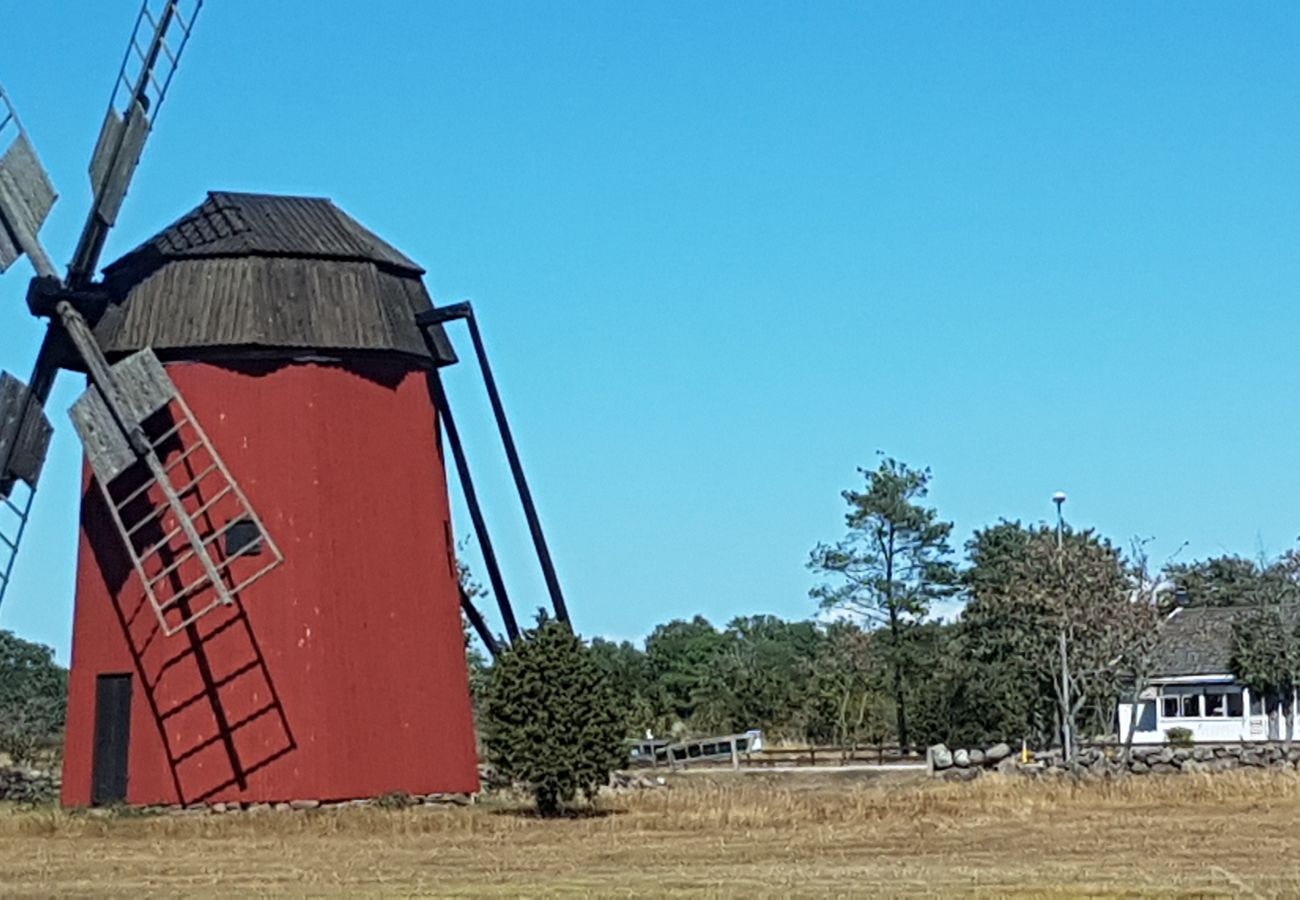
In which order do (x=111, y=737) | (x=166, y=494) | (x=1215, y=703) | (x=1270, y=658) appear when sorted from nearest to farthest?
(x=166, y=494) → (x=111, y=737) → (x=1270, y=658) → (x=1215, y=703)

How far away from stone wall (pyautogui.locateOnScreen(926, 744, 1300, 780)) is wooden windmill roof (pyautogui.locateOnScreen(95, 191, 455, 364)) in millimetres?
14270

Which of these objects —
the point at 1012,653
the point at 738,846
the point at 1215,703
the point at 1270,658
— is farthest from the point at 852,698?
the point at 738,846

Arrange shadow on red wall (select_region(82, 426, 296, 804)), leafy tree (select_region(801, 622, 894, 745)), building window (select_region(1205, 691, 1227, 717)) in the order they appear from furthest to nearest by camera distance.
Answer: building window (select_region(1205, 691, 1227, 717))
leafy tree (select_region(801, 622, 894, 745))
shadow on red wall (select_region(82, 426, 296, 804))

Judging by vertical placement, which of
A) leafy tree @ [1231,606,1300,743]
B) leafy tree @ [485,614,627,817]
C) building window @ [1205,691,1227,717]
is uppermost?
leafy tree @ [1231,606,1300,743]

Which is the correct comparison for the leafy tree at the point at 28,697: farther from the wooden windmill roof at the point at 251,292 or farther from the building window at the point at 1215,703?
the building window at the point at 1215,703

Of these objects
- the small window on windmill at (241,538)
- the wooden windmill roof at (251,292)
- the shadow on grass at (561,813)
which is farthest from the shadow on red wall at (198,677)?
the shadow on grass at (561,813)

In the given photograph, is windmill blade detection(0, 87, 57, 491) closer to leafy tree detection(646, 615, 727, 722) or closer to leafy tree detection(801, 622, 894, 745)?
leafy tree detection(801, 622, 894, 745)

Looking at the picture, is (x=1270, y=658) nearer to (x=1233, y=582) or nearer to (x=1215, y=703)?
(x=1215, y=703)

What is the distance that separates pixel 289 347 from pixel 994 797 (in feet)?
39.7

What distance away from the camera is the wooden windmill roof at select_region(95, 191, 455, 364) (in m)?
31.1

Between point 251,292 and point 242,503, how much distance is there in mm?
3225

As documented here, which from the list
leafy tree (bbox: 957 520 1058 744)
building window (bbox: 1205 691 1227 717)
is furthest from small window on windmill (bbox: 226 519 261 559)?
building window (bbox: 1205 691 1227 717)

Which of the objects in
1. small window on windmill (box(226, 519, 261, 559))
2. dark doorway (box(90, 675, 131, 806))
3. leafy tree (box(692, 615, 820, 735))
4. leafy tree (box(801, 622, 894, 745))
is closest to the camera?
small window on windmill (box(226, 519, 261, 559))

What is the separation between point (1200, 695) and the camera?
68812 mm
